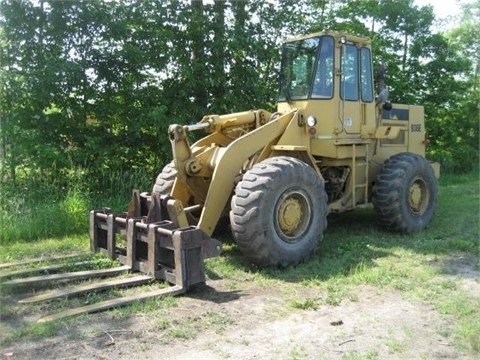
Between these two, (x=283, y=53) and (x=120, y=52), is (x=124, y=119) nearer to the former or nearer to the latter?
(x=120, y=52)

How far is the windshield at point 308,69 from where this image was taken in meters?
6.75

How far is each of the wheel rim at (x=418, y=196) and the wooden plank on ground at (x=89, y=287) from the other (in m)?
4.26

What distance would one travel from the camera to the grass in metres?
4.07

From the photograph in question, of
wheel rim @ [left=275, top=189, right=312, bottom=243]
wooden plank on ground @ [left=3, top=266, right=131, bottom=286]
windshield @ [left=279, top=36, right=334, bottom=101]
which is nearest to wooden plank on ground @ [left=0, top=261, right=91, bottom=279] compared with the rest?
wooden plank on ground @ [left=3, top=266, right=131, bottom=286]

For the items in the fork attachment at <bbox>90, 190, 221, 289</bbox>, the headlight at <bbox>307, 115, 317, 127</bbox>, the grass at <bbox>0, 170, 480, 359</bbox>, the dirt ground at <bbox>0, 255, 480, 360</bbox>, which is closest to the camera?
the dirt ground at <bbox>0, 255, 480, 360</bbox>

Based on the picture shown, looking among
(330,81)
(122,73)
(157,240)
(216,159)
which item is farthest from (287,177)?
(122,73)

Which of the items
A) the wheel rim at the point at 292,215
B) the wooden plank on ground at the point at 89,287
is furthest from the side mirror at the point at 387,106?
the wooden plank on ground at the point at 89,287

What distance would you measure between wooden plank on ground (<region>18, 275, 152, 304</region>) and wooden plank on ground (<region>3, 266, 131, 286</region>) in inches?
8.2

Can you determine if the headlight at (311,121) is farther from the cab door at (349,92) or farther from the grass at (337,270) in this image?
the grass at (337,270)

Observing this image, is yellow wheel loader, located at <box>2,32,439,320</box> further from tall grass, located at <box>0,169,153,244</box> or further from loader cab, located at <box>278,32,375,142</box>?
tall grass, located at <box>0,169,153,244</box>

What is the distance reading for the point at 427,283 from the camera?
5.15 meters

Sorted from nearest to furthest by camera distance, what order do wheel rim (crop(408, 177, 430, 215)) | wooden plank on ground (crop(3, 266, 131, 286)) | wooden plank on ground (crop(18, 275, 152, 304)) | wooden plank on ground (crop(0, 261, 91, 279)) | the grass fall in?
the grass
wooden plank on ground (crop(18, 275, 152, 304))
wooden plank on ground (crop(3, 266, 131, 286))
wooden plank on ground (crop(0, 261, 91, 279))
wheel rim (crop(408, 177, 430, 215))

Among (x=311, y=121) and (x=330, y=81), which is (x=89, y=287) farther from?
(x=330, y=81)

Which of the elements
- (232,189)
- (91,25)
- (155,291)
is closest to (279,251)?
(232,189)
